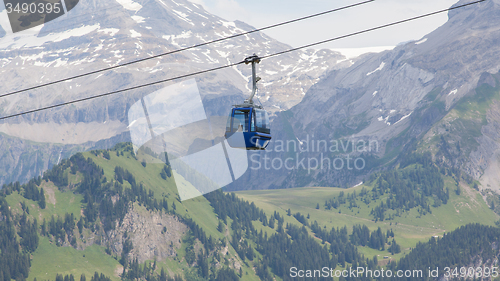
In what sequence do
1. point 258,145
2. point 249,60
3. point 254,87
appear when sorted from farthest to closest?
point 258,145 < point 254,87 < point 249,60

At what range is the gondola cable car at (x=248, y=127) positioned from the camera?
47219 mm

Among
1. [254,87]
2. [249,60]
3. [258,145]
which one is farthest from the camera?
[258,145]

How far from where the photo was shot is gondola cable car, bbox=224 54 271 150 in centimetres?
4722

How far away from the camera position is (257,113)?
47.8m

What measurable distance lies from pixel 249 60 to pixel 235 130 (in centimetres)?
1082

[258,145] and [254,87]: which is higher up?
[254,87]

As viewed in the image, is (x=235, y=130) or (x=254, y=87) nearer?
(x=254, y=87)

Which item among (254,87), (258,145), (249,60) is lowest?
(258,145)

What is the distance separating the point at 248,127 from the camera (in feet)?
155

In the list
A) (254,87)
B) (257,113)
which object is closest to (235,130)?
(257,113)

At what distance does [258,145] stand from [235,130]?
256 centimetres

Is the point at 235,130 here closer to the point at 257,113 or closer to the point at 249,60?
the point at 257,113

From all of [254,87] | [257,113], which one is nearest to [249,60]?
[254,87]

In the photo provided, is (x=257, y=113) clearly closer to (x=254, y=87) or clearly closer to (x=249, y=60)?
(x=254, y=87)
